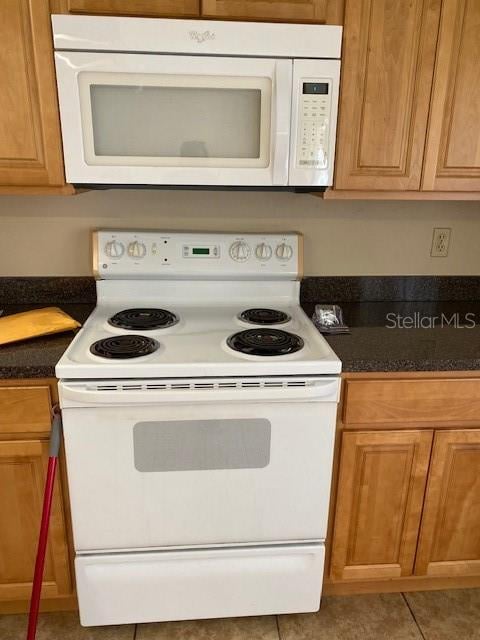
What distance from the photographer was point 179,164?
4.95ft

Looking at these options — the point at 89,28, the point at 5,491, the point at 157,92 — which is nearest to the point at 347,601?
the point at 5,491

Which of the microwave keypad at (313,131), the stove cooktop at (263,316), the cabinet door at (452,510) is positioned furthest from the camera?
the stove cooktop at (263,316)

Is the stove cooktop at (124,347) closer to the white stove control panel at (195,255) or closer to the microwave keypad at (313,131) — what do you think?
the white stove control panel at (195,255)

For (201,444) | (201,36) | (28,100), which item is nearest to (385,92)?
(201,36)

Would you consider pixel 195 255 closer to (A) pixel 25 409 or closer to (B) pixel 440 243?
(A) pixel 25 409

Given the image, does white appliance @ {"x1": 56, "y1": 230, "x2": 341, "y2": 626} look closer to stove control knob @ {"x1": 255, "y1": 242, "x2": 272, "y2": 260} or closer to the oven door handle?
the oven door handle

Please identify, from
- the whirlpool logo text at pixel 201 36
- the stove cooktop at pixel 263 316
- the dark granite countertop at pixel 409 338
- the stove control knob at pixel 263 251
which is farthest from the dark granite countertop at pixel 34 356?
the whirlpool logo text at pixel 201 36

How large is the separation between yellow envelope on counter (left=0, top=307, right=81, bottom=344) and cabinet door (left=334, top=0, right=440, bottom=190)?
0.94 m

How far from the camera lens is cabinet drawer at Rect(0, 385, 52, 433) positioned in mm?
1421

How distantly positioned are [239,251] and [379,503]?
0.95 m

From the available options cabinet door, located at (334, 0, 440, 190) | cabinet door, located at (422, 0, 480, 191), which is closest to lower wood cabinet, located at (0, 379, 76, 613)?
cabinet door, located at (334, 0, 440, 190)

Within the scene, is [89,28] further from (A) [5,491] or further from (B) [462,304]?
(B) [462,304]

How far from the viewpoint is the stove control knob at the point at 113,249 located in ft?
5.88

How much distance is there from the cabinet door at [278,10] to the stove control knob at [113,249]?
0.75 metres
